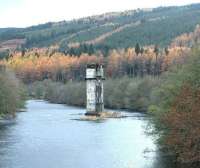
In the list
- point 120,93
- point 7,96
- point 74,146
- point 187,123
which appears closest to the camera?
point 187,123

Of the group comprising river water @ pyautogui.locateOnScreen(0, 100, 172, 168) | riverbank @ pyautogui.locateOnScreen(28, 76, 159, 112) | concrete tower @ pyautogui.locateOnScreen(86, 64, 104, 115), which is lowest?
riverbank @ pyautogui.locateOnScreen(28, 76, 159, 112)

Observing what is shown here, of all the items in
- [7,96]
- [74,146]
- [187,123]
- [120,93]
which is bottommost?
[120,93]

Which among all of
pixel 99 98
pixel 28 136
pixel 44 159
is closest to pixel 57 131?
pixel 28 136

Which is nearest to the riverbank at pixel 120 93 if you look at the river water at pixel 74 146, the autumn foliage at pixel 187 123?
the river water at pixel 74 146

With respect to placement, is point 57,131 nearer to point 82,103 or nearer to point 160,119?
point 160,119

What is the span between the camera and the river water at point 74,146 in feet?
168

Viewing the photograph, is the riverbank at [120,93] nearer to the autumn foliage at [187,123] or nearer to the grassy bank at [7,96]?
the grassy bank at [7,96]

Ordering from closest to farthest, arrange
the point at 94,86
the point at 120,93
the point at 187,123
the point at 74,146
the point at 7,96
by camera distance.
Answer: the point at 187,123 < the point at 74,146 < the point at 7,96 < the point at 94,86 < the point at 120,93

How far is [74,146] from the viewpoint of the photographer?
209ft

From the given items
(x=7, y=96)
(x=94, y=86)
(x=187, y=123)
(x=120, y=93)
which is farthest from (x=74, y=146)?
(x=120, y=93)

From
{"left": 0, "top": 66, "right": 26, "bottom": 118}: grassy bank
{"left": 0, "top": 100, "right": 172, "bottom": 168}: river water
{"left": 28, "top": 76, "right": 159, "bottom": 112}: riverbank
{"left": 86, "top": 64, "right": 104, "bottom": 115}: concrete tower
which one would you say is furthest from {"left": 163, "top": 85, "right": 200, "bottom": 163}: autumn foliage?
{"left": 86, "top": 64, "right": 104, "bottom": 115}: concrete tower

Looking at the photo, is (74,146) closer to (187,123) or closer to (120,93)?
(187,123)

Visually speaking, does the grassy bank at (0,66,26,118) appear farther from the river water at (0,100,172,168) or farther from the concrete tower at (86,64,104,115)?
the concrete tower at (86,64,104,115)

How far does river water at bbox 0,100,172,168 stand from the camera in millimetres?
51344
